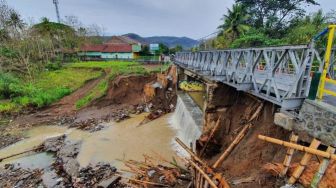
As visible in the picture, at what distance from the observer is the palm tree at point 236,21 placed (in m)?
33.3

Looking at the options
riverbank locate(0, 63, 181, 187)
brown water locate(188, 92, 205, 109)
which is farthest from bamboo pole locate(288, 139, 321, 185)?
brown water locate(188, 92, 205, 109)

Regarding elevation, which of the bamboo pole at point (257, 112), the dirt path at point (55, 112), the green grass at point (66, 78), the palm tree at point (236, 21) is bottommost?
the dirt path at point (55, 112)

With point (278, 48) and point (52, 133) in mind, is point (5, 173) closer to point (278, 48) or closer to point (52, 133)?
point (52, 133)

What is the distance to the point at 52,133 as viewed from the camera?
19938 mm

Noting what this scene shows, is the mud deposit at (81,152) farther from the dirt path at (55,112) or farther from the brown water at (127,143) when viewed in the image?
the dirt path at (55,112)

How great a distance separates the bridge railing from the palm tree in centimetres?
2410

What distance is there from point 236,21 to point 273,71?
99.3 feet

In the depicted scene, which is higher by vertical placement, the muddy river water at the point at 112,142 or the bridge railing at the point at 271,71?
the bridge railing at the point at 271,71

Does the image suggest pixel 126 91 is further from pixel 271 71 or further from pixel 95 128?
pixel 271 71

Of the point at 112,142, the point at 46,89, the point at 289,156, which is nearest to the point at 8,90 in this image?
the point at 46,89

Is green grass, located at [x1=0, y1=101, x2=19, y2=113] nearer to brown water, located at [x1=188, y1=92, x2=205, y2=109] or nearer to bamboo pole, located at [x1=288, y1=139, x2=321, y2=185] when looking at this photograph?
brown water, located at [x1=188, y1=92, x2=205, y2=109]

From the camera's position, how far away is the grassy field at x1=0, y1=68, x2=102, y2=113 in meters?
26.2

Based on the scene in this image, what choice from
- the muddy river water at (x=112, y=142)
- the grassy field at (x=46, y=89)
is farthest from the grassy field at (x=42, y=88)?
the muddy river water at (x=112, y=142)

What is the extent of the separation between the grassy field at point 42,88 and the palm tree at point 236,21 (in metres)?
22.3
